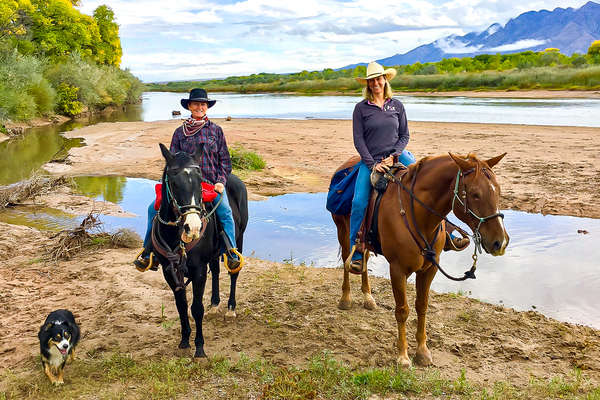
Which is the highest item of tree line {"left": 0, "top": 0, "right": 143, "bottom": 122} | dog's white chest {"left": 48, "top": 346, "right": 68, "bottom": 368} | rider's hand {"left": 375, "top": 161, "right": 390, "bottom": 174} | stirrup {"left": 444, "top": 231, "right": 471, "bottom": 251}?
tree line {"left": 0, "top": 0, "right": 143, "bottom": 122}

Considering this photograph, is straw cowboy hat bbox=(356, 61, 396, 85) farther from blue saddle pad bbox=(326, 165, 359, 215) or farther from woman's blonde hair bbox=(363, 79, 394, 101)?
blue saddle pad bbox=(326, 165, 359, 215)

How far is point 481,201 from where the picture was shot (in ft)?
13.9

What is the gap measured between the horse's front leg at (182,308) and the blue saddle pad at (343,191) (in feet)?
8.07

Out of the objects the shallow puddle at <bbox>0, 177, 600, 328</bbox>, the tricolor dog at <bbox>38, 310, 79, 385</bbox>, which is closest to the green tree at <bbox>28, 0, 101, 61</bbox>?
the shallow puddle at <bbox>0, 177, 600, 328</bbox>

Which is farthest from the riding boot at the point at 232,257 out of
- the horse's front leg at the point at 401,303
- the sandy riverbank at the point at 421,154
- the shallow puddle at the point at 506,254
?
the sandy riverbank at the point at 421,154

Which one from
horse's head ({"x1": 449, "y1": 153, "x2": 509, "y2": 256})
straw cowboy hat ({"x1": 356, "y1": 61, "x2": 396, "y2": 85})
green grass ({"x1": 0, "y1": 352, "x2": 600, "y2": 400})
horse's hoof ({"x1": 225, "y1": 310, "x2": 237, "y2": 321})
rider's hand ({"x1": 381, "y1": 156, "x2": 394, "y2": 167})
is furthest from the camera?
horse's hoof ({"x1": 225, "y1": 310, "x2": 237, "y2": 321})

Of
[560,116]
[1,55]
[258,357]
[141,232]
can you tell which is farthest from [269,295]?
[1,55]

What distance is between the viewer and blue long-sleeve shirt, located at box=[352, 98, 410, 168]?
19.2 feet

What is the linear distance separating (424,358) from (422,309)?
56cm

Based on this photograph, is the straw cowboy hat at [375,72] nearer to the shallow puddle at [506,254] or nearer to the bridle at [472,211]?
the bridle at [472,211]

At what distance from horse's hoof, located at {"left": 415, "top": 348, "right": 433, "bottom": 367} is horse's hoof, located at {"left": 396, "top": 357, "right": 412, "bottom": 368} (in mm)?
163

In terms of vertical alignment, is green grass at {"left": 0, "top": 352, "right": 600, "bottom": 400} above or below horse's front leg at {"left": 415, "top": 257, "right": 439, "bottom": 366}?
below

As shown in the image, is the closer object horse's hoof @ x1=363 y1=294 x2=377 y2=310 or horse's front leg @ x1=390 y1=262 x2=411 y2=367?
horse's front leg @ x1=390 y1=262 x2=411 y2=367

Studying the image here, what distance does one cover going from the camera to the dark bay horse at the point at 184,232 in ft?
14.8
